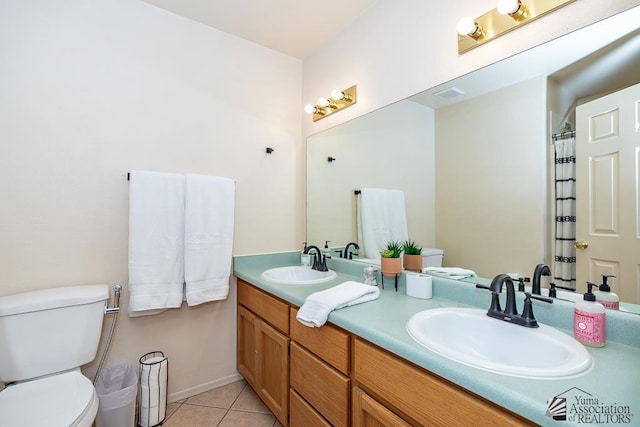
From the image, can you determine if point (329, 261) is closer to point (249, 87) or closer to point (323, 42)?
point (249, 87)

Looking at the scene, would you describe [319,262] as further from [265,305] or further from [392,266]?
[392,266]

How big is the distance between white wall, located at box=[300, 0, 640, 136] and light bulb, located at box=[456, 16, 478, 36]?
88 millimetres

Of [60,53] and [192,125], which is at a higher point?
[60,53]

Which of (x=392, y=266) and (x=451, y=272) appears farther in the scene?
(x=392, y=266)

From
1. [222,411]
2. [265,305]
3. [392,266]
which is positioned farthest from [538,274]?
[222,411]

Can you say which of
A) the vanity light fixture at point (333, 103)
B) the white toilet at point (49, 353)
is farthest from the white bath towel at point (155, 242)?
the vanity light fixture at point (333, 103)

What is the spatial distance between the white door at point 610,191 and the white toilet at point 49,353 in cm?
187

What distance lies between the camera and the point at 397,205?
5.51 feet

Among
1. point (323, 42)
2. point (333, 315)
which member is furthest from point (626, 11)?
point (323, 42)

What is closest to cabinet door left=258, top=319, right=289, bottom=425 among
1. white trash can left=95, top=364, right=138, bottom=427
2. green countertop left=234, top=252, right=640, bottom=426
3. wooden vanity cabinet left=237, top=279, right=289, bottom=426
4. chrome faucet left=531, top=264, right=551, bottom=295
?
wooden vanity cabinet left=237, top=279, right=289, bottom=426

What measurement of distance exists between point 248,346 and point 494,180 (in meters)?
1.69

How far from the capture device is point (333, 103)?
6.82 feet

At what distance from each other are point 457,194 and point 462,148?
8.3 inches

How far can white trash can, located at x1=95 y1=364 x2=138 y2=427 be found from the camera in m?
1.44
